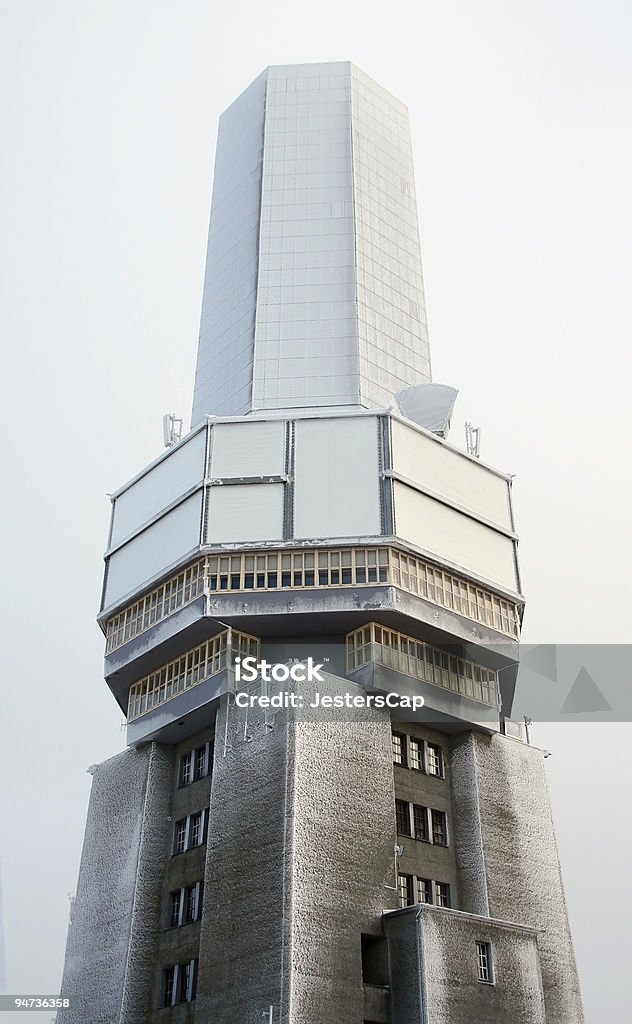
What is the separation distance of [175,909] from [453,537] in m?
25.0

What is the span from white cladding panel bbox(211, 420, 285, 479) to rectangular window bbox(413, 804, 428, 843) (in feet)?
64.0

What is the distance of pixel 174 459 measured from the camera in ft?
220

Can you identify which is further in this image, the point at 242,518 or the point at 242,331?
the point at 242,331

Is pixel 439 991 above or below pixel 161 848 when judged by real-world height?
below

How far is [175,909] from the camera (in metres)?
58.1

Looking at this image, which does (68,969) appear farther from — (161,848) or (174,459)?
(174,459)

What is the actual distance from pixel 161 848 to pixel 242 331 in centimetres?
3481

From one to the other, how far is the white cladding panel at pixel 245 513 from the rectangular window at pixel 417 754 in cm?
1302

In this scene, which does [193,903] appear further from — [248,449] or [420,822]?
[248,449]

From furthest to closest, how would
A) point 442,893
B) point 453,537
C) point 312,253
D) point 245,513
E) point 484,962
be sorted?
point 312,253 → point 453,537 → point 245,513 → point 442,893 → point 484,962

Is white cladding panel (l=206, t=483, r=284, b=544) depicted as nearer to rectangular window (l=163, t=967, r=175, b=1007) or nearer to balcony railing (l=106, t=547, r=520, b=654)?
balcony railing (l=106, t=547, r=520, b=654)

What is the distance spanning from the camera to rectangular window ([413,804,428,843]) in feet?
188

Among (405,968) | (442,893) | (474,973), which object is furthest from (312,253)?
(474,973)

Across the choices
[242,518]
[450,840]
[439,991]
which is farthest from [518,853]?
[242,518]
